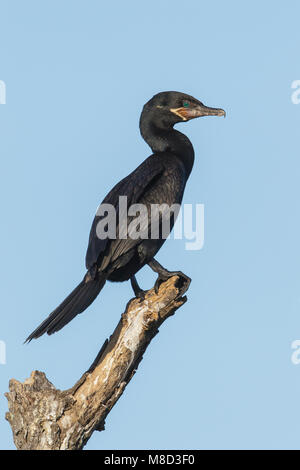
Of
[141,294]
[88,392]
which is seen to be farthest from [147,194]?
[88,392]

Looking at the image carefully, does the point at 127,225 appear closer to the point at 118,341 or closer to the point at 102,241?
the point at 102,241

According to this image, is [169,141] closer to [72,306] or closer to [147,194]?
[147,194]

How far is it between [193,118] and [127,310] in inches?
99.7

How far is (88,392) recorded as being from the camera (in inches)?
253

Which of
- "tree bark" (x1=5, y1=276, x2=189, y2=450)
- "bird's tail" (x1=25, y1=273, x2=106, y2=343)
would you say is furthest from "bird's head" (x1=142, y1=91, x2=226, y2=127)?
"tree bark" (x1=5, y1=276, x2=189, y2=450)

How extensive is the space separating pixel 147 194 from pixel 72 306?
51.8 inches

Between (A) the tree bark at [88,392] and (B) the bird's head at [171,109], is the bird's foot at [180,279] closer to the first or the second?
(A) the tree bark at [88,392]

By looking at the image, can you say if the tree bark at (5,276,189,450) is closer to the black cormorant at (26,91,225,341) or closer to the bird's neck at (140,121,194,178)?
the black cormorant at (26,91,225,341)

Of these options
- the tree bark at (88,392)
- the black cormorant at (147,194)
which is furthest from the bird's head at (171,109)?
the tree bark at (88,392)

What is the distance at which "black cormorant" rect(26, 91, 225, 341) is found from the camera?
711 cm

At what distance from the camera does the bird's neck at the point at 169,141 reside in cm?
844
